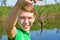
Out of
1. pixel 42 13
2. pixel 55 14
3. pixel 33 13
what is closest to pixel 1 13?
pixel 42 13

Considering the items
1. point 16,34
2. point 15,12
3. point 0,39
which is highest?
point 15,12

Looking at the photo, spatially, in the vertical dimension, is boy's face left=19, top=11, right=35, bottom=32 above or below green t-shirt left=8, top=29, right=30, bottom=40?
above

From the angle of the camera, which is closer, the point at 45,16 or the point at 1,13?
the point at 1,13

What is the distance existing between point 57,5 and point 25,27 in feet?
50.6

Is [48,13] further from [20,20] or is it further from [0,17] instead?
[20,20]

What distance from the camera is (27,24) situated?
125 centimetres

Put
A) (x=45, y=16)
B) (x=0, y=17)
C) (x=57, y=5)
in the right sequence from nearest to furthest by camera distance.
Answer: (x=0, y=17) → (x=45, y=16) → (x=57, y=5)

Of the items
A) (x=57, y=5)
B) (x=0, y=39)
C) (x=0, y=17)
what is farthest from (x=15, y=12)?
(x=57, y=5)

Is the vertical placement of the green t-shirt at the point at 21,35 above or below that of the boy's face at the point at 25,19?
below

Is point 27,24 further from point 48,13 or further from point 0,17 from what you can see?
point 48,13

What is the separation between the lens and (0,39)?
25.3 ft

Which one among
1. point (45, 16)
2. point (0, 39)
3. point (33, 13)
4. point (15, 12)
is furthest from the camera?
point (45, 16)

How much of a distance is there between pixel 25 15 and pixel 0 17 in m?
11.4

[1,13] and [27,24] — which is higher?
[27,24]
